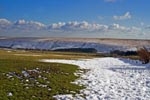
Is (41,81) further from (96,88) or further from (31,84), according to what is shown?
(96,88)

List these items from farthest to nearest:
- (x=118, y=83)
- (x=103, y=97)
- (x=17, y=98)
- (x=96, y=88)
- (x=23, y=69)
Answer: (x=23, y=69) < (x=118, y=83) < (x=96, y=88) < (x=103, y=97) < (x=17, y=98)

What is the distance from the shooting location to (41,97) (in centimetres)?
1636

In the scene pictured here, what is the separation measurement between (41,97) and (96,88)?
14.3ft

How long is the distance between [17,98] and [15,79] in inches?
179

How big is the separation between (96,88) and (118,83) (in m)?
3.20

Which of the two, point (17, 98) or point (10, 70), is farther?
point (10, 70)

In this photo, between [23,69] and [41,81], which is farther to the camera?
[23,69]

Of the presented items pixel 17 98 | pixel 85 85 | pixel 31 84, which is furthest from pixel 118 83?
pixel 17 98

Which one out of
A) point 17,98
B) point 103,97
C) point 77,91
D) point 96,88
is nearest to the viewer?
point 17,98

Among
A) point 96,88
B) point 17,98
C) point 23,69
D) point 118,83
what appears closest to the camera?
point 17,98

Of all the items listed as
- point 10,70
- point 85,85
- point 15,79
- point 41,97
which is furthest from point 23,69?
point 41,97

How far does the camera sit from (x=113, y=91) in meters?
18.8

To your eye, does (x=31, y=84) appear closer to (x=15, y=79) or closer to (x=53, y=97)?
(x=15, y=79)

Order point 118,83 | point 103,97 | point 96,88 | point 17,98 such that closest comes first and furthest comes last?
point 17,98 → point 103,97 → point 96,88 → point 118,83
